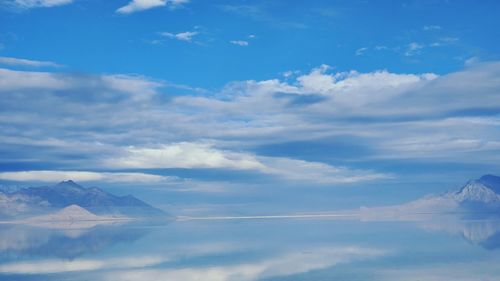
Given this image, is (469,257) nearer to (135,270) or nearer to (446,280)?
(446,280)

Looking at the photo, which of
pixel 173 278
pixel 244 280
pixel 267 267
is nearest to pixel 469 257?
pixel 267 267

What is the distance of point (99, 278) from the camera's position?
510ft

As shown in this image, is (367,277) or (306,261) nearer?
(367,277)

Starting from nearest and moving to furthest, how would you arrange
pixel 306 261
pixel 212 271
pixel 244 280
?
pixel 244 280 → pixel 212 271 → pixel 306 261

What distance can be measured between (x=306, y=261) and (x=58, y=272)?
80675 millimetres

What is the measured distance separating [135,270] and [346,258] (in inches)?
2970

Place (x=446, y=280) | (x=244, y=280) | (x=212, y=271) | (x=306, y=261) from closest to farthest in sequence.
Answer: (x=446, y=280) → (x=244, y=280) → (x=212, y=271) → (x=306, y=261)

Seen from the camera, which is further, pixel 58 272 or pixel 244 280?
pixel 58 272

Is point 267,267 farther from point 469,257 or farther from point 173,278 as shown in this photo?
point 469,257

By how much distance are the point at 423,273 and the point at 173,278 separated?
6854 centimetres

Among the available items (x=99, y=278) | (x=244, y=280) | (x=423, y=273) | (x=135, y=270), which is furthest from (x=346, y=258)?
(x=99, y=278)

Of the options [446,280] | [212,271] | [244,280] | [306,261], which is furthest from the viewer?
[306,261]

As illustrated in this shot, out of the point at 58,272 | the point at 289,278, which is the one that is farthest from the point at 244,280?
the point at 58,272

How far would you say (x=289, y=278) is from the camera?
148 metres
